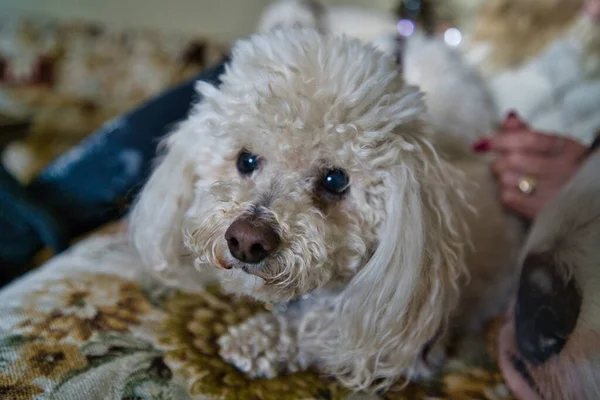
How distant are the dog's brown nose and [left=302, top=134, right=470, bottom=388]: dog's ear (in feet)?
0.54

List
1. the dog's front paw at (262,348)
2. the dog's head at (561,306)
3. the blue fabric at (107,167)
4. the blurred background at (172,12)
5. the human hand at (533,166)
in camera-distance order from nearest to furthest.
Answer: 1. the dog's head at (561,306)
2. the dog's front paw at (262,348)
3. the human hand at (533,166)
4. the blue fabric at (107,167)
5. the blurred background at (172,12)

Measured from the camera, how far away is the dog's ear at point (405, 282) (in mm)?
716

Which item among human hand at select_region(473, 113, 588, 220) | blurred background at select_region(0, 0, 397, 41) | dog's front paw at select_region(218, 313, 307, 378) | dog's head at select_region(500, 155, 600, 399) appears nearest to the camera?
dog's head at select_region(500, 155, 600, 399)

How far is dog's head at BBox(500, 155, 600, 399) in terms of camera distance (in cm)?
64

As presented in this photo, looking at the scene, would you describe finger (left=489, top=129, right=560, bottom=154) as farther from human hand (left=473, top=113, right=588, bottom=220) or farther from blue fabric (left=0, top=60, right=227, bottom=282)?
blue fabric (left=0, top=60, right=227, bottom=282)

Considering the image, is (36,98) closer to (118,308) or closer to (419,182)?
(118,308)

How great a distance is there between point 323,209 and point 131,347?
37 centimetres

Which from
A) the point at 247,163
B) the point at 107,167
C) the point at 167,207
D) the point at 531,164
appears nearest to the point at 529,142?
the point at 531,164

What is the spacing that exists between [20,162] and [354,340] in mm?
1696

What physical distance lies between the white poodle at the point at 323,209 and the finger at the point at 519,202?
34cm

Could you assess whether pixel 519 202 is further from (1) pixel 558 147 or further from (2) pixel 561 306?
(2) pixel 561 306

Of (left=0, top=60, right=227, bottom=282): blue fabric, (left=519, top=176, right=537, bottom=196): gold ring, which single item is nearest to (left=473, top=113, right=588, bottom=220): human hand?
(left=519, top=176, right=537, bottom=196): gold ring

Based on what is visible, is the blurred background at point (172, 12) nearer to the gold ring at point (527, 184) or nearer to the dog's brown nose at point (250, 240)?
the gold ring at point (527, 184)

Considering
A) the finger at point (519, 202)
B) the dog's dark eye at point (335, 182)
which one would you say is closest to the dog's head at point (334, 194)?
the dog's dark eye at point (335, 182)
